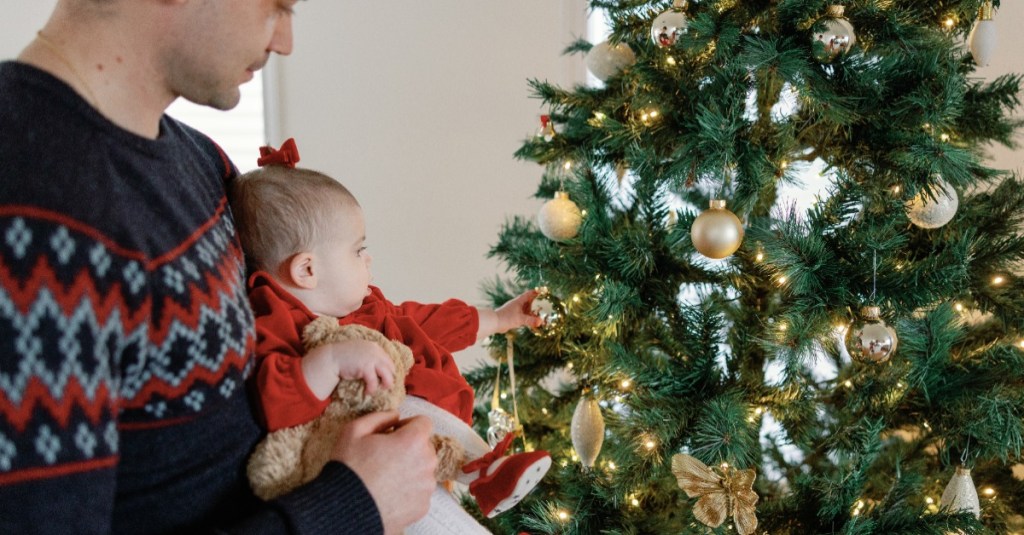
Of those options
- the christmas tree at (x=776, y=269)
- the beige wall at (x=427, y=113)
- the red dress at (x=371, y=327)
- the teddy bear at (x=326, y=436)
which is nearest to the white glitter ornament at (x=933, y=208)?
the christmas tree at (x=776, y=269)

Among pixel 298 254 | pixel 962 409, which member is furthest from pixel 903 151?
pixel 298 254

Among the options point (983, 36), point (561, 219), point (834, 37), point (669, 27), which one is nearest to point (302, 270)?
point (561, 219)

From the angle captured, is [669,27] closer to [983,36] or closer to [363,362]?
[983,36]

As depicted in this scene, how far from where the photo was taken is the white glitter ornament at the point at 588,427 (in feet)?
4.86

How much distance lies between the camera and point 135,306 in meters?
0.67

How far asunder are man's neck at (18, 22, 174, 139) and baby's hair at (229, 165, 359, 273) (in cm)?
27

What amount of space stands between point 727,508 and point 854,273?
0.43 metres

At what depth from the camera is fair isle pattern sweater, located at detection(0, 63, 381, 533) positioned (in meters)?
0.62

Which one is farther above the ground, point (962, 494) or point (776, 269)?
point (776, 269)

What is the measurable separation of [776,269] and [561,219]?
16.0 inches

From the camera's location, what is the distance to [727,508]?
1274 millimetres

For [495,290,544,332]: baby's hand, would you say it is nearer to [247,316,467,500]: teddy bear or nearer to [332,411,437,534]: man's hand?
[247,316,467,500]: teddy bear

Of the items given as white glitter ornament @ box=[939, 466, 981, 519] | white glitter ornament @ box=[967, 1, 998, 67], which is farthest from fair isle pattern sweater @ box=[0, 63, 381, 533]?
white glitter ornament @ box=[967, 1, 998, 67]

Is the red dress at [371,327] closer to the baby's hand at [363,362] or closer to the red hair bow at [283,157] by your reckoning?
the baby's hand at [363,362]
